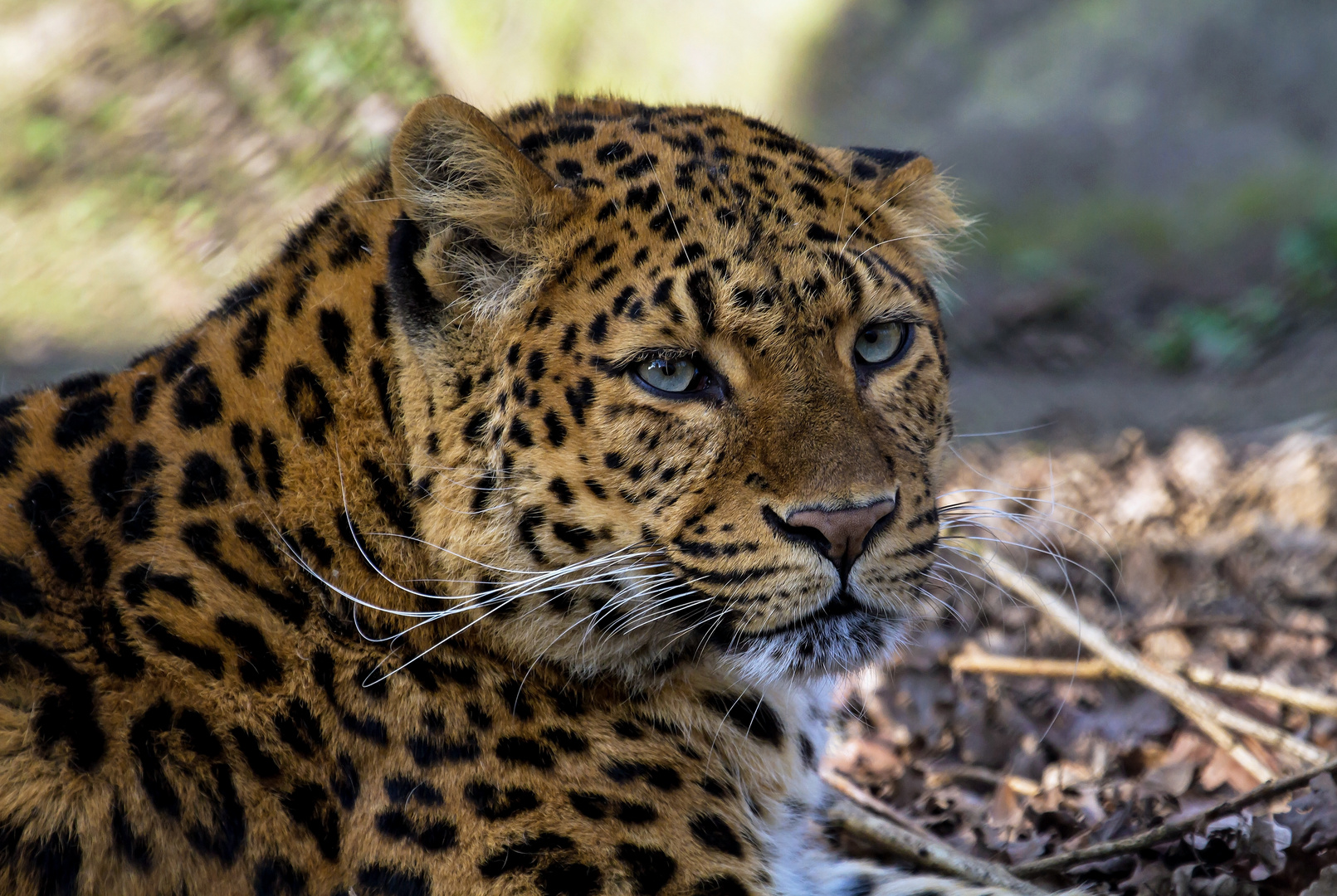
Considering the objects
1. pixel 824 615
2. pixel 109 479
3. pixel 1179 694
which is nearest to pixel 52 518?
pixel 109 479

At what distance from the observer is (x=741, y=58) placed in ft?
46.0

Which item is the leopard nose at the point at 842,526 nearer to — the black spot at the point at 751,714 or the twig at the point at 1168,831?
the black spot at the point at 751,714

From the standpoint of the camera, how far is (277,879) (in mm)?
3367

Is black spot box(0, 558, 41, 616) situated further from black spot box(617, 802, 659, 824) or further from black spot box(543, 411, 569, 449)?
black spot box(617, 802, 659, 824)

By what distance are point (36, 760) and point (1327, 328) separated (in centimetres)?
1167

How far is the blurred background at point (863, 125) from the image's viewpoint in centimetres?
1227

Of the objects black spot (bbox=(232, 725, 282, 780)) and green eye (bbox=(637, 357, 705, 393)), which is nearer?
black spot (bbox=(232, 725, 282, 780))

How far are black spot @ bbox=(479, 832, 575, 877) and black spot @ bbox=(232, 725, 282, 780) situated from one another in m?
0.64

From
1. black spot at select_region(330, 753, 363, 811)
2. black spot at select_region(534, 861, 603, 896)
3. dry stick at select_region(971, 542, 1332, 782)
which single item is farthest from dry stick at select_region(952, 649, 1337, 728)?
black spot at select_region(330, 753, 363, 811)

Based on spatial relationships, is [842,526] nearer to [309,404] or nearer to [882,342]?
[882,342]

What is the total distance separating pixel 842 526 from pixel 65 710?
7.06 ft

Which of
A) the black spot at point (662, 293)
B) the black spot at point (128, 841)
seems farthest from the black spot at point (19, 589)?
the black spot at point (662, 293)

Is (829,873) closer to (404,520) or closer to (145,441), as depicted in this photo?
(404,520)

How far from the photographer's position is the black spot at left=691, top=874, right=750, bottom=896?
140 inches
